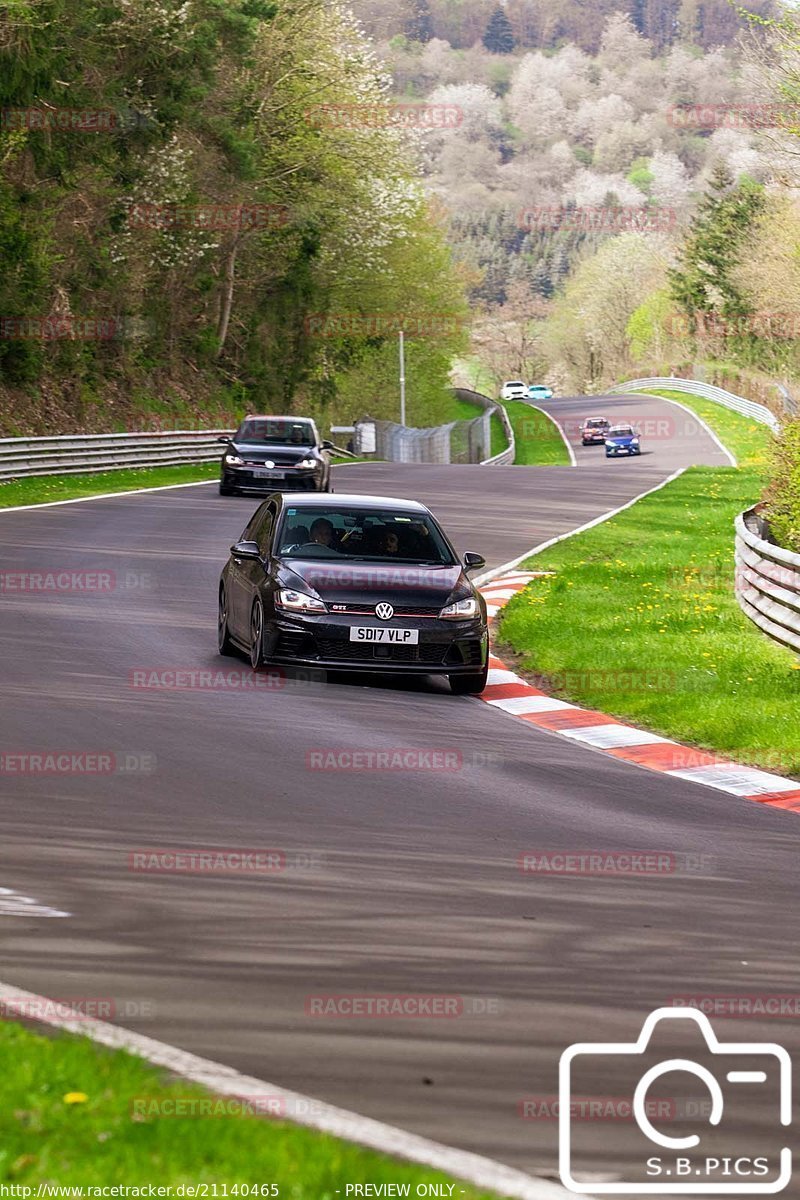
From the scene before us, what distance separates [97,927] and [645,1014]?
2.07m

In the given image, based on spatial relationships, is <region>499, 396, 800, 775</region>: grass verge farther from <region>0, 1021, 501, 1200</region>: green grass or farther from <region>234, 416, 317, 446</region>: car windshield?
<region>234, 416, 317, 446</region>: car windshield

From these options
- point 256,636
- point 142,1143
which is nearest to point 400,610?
point 256,636

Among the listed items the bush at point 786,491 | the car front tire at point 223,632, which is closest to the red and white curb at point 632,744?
the car front tire at point 223,632

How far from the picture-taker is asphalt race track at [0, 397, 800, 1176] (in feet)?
17.1

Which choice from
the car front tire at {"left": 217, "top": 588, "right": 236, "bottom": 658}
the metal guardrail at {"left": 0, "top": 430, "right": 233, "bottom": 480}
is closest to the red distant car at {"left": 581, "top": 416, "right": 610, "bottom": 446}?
the metal guardrail at {"left": 0, "top": 430, "right": 233, "bottom": 480}

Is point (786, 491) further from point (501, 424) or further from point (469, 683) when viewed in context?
point (501, 424)

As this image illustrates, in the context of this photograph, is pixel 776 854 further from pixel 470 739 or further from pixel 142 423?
pixel 142 423

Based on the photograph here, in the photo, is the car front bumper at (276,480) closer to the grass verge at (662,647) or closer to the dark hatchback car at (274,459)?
the dark hatchback car at (274,459)

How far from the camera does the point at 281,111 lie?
2361 inches

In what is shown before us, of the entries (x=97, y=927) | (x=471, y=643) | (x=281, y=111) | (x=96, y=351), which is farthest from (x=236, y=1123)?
(x=281, y=111)

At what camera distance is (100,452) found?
1652 inches

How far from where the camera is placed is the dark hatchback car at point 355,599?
1412 centimetres

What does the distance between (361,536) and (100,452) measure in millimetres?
27649

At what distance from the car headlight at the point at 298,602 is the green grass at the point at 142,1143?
947 cm
